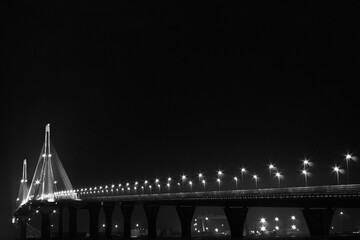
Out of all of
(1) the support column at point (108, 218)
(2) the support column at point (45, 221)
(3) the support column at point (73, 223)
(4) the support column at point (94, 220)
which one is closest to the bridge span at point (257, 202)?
(1) the support column at point (108, 218)

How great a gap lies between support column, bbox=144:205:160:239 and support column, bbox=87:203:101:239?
2982 cm

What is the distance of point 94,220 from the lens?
146 meters

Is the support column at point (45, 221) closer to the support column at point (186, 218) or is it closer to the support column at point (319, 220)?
the support column at point (186, 218)

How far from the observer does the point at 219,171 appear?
107625mm

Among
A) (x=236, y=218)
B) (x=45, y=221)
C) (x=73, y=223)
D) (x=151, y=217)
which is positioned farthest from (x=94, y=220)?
(x=236, y=218)

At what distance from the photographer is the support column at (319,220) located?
74188mm

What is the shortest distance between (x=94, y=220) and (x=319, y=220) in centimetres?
8307

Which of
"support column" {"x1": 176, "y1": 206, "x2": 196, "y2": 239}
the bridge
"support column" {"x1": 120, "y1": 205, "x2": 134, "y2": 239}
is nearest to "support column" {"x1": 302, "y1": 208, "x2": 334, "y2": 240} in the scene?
the bridge

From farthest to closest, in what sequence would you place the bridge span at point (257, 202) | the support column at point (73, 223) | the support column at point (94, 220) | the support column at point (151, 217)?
the support column at point (73, 223) < the support column at point (94, 220) < the support column at point (151, 217) < the bridge span at point (257, 202)

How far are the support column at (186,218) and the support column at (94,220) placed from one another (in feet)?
146

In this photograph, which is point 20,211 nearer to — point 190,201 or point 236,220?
point 190,201

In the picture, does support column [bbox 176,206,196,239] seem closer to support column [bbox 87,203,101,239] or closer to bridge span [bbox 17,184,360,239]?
bridge span [bbox 17,184,360,239]

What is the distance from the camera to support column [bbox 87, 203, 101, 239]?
472 ft

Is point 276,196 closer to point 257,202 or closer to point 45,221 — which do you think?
point 257,202
